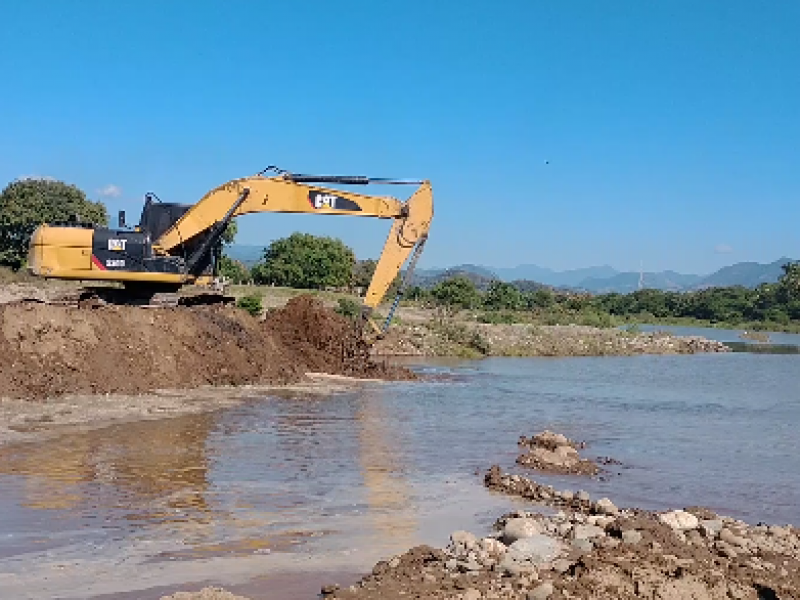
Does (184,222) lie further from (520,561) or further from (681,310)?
(681,310)

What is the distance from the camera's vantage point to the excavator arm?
2016 cm

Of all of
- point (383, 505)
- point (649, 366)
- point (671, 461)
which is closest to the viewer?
point (383, 505)

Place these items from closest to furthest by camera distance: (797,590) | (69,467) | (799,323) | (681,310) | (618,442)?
(797,590) → (69,467) → (618,442) → (799,323) → (681,310)

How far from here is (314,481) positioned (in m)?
10.6

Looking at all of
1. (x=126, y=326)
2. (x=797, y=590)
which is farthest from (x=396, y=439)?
(x=797, y=590)

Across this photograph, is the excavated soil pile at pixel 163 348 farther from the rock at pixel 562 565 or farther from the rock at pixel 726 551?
the rock at pixel 726 551

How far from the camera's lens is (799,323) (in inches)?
3270

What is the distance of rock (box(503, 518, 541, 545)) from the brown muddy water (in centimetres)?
74

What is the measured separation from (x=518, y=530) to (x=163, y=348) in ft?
39.6

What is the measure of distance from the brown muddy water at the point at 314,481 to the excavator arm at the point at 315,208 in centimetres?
324

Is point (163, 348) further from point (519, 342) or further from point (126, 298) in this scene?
point (519, 342)

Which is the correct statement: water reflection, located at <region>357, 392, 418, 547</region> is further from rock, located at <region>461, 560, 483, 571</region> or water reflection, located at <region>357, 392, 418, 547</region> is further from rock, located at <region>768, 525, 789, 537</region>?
rock, located at <region>768, 525, 789, 537</region>

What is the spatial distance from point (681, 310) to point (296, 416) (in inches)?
3460

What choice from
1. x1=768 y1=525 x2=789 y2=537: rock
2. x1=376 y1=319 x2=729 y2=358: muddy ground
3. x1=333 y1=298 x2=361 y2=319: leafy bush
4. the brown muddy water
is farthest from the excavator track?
x1=768 y1=525 x2=789 y2=537: rock
